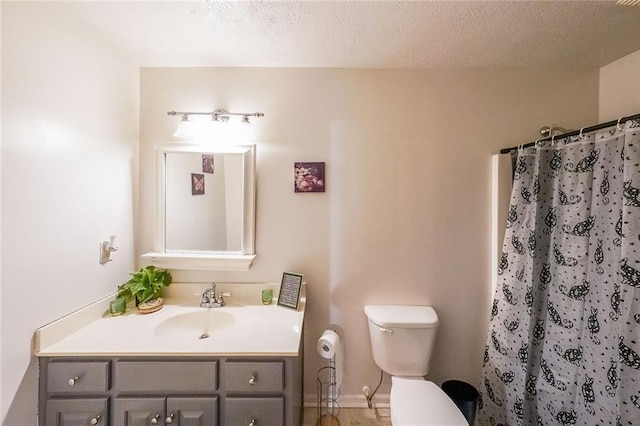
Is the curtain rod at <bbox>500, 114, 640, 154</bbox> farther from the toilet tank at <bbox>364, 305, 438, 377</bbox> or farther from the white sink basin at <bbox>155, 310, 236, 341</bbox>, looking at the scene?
the white sink basin at <bbox>155, 310, 236, 341</bbox>

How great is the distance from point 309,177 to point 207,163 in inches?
25.5

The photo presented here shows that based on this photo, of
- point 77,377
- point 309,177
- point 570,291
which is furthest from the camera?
point 309,177

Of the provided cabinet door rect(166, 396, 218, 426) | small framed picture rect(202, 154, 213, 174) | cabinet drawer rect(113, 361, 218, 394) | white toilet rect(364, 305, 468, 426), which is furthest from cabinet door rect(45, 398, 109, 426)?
white toilet rect(364, 305, 468, 426)

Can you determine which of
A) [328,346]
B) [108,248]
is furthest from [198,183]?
Result: [328,346]

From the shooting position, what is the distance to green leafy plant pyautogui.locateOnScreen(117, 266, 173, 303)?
138 cm

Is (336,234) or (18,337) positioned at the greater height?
(336,234)

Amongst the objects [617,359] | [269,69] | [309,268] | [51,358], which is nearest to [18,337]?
[51,358]

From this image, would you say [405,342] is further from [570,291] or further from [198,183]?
[198,183]

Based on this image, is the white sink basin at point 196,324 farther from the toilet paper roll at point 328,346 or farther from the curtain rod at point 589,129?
the curtain rod at point 589,129

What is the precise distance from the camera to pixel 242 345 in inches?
42.4

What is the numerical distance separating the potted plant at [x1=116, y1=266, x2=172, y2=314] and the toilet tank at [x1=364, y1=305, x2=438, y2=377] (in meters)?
1.28

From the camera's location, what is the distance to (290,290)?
147 centimetres

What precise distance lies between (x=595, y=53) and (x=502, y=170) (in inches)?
31.8

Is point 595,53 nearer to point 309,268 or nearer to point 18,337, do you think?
point 309,268
